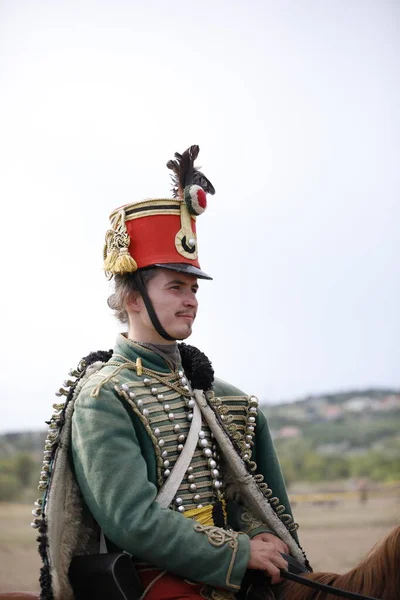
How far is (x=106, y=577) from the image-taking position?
3.62 meters

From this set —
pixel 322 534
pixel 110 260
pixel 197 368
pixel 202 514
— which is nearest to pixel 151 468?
pixel 202 514

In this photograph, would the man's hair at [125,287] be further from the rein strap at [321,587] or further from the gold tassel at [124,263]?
the rein strap at [321,587]

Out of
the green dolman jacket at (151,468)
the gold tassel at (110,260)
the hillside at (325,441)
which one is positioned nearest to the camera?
the green dolman jacket at (151,468)

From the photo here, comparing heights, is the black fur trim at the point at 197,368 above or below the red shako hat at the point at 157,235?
below

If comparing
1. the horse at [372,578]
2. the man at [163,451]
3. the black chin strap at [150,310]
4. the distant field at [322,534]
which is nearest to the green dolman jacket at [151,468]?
the man at [163,451]

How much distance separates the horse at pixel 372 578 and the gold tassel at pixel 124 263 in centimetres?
155

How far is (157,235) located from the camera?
13.4 feet

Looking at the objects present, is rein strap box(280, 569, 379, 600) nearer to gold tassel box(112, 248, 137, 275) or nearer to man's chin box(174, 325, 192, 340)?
man's chin box(174, 325, 192, 340)

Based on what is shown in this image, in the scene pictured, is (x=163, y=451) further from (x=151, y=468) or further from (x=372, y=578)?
(x=372, y=578)

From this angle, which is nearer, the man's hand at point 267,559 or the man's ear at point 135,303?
the man's hand at point 267,559

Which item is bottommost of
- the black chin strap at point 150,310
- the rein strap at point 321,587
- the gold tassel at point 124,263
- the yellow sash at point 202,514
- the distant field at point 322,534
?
the distant field at point 322,534

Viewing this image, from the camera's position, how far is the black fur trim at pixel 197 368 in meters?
4.22

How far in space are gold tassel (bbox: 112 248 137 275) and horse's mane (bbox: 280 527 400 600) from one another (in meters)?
1.56

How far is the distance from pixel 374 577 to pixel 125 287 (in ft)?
5.48
